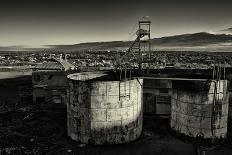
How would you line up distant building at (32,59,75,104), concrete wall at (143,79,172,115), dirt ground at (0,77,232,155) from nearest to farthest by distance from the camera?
dirt ground at (0,77,232,155), concrete wall at (143,79,172,115), distant building at (32,59,75,104)

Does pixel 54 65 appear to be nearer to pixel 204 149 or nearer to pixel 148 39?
pixel 148 39

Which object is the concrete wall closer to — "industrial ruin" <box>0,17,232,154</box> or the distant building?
"industrial ruin" <box>0,17,232,154</box>

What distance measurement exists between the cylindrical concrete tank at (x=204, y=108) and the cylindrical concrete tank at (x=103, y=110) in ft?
10.6

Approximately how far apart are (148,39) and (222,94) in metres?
6.67

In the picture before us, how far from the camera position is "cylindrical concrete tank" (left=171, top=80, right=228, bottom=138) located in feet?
51.0

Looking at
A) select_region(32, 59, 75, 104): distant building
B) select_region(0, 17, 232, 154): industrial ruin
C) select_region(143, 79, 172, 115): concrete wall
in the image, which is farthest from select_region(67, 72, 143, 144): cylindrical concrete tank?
select_region(32, 59, 75, 104): distant building

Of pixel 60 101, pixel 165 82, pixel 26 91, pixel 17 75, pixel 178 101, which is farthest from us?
pixel 17 75

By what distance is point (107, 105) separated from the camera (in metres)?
15.1

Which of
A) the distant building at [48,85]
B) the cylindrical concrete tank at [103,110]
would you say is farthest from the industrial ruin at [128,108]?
the distant building at [48,85]

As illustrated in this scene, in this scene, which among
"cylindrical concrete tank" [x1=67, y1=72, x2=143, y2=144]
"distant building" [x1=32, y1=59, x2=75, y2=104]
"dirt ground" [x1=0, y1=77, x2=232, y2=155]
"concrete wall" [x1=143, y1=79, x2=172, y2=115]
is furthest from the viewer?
"distant building" [x1=32, y1=59, x2=75, y2=104]

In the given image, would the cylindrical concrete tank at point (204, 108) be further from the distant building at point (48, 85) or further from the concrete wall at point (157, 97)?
the distant building at point (48, 85)

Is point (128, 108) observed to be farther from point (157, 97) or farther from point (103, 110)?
point (157, 97)

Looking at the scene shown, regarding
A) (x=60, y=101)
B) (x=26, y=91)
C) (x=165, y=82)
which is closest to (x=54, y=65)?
(x=26, y=91)

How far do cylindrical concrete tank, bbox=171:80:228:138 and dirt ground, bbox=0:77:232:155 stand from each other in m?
1.00
